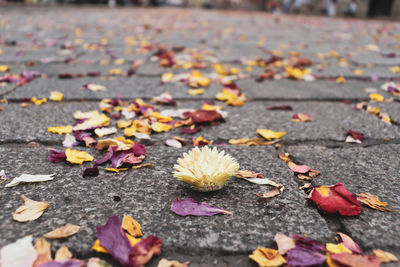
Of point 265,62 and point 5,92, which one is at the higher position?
point 265,62

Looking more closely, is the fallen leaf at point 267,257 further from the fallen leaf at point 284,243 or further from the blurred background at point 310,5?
the blurred background at point 310,5

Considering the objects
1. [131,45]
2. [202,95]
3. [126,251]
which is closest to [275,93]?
[202,95]

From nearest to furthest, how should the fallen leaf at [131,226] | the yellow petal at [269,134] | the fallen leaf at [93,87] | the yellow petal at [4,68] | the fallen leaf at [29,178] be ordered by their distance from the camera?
the fallen leaf at [131,226]
the fallen leaf at [29,178]
the yellow petal at [269,134]
the fallen leaf at [93,87]
the yellow petal at [4,68]

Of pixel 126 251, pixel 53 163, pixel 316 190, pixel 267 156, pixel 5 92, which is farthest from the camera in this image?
pixel 5 92

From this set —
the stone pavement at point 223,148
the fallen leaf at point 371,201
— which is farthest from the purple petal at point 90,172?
the fallen leaf at point 371,201

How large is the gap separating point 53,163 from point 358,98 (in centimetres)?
212

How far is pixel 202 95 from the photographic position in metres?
2.43

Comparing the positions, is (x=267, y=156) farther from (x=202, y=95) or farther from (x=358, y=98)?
(x=358, y=98)

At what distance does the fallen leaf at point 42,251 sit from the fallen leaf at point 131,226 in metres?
0.20

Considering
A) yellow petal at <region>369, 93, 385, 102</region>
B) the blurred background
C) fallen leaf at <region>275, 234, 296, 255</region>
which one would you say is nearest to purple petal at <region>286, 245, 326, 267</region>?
fallen leaf at <region>275, 234, 296, 255</region>

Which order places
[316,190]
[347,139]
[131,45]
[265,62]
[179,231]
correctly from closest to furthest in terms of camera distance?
[179,231]
[316,190]
[347,139]
[265,62]
[131,45]

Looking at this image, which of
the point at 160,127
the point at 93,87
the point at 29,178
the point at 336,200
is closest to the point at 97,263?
the point at 29,178

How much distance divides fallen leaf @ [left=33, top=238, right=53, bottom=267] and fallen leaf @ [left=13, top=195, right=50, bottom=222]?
142 millimetres

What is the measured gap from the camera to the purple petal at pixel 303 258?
0.84m
